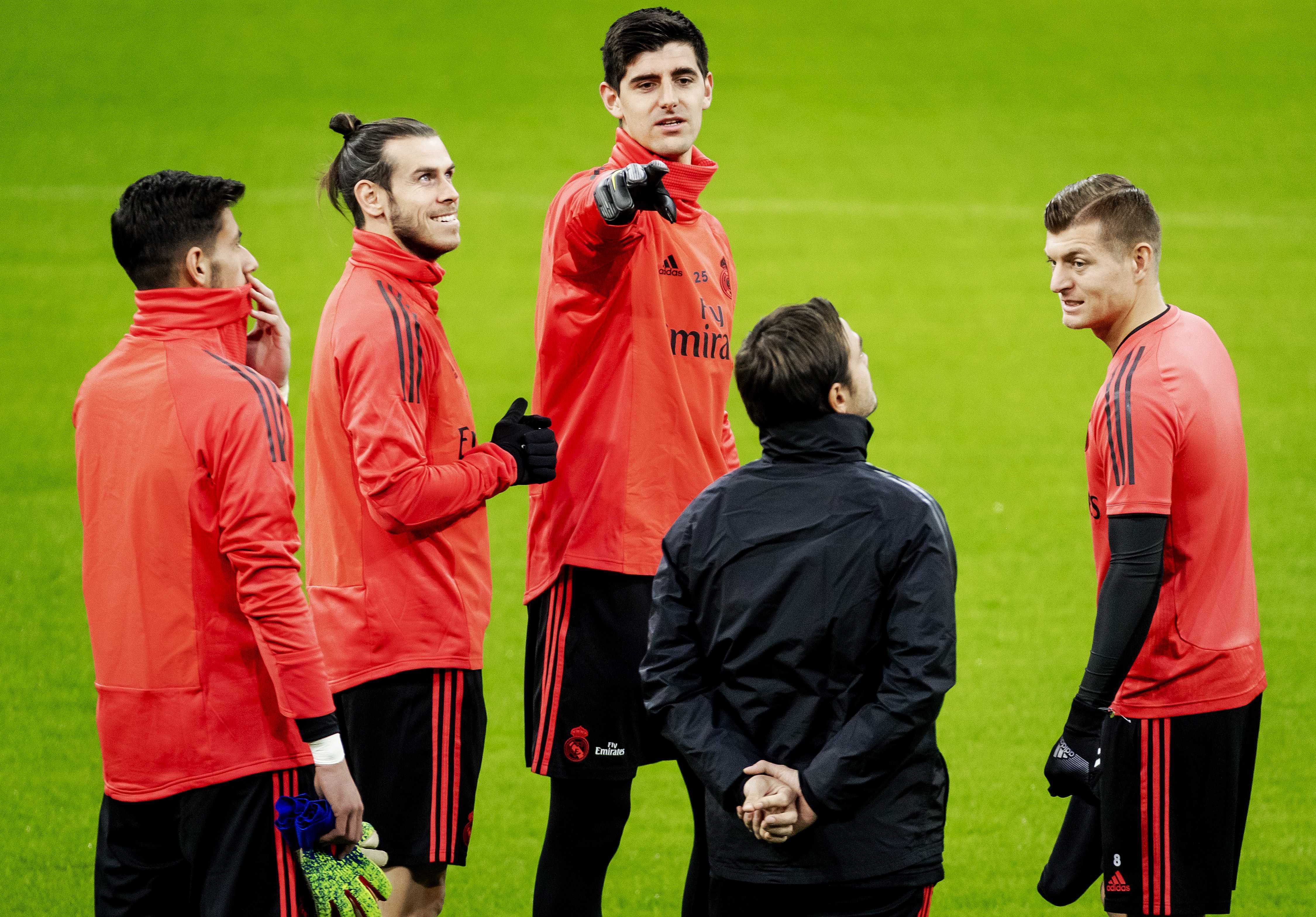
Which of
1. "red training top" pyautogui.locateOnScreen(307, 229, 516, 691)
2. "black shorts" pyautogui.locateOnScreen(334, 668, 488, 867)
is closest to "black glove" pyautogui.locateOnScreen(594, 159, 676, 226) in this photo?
"red training top" pyautogui.locateOnScreen(307, 229, 516, 691)

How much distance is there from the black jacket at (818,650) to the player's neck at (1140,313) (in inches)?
35.5

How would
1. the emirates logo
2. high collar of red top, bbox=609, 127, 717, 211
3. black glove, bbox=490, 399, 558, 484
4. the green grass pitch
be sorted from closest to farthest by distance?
black glove, bbox=490, 399, 558, 484 < the emirates logo < high collar of red top, bbox=609, 127, 717, 211 < the green grass pitch

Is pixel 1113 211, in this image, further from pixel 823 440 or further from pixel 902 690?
pixel 902 690

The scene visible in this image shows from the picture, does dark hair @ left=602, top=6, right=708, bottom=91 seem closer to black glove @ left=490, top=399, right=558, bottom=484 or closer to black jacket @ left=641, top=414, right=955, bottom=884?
black glove @ left=490, top=399, right=558, bottom=484

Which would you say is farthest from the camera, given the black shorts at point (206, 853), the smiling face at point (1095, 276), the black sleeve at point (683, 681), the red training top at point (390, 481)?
the smiling face at point (1095, 276)

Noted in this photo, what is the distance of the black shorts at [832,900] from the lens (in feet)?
8.79

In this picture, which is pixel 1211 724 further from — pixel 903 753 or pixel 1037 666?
pixel 1037 666

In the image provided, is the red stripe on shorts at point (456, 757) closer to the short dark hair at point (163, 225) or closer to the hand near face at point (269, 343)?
the hand near face at point (269, 343)

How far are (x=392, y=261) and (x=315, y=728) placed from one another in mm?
1117

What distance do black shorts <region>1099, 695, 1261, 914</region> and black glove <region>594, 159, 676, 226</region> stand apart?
1.55 metres

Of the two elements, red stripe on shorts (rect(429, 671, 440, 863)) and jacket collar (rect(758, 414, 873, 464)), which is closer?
jacket collar (rect(758, 414, 873, 464))

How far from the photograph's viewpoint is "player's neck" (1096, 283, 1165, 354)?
329 cm

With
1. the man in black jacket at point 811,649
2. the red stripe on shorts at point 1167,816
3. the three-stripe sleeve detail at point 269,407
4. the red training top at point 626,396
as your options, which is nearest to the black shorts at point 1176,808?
the red stripe on shorts at point 1167,816

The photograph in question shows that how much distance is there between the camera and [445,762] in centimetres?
331
